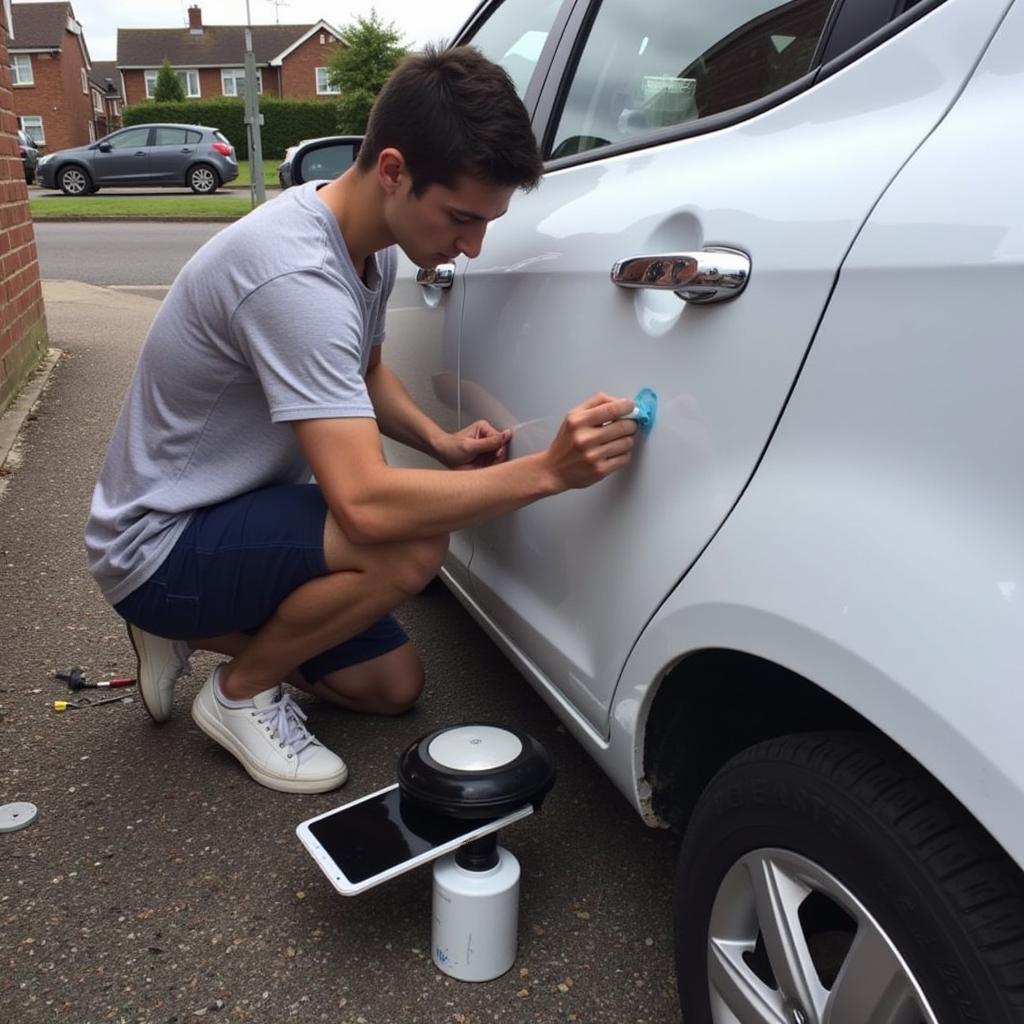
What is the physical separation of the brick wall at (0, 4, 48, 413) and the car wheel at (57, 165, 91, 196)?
17.7 metres

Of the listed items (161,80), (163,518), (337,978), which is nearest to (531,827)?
(337,978)

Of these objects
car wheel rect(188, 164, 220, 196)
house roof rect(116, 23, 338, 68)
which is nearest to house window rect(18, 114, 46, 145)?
house roof rect(116, 23, 338, 68)

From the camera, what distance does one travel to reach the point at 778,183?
121 cm

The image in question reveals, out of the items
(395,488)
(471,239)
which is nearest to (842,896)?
(395,488)

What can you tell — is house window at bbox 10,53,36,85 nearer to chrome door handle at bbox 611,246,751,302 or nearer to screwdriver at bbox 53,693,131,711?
screwdriver at bbox 53,693,131,711

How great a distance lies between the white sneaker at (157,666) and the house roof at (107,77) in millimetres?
57810

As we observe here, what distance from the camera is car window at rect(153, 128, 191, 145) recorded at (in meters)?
21.4

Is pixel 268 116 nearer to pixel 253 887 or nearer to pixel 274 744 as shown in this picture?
pixel 274 744

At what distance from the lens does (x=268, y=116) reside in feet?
123

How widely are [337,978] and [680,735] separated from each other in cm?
69

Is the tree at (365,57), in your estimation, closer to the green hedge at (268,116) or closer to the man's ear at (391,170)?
the green hedge at (268,116)

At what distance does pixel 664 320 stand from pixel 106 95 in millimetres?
60439

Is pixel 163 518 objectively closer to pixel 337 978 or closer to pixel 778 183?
pixel 337 978

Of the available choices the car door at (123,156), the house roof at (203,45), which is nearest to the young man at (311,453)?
the car door at (123,156)
